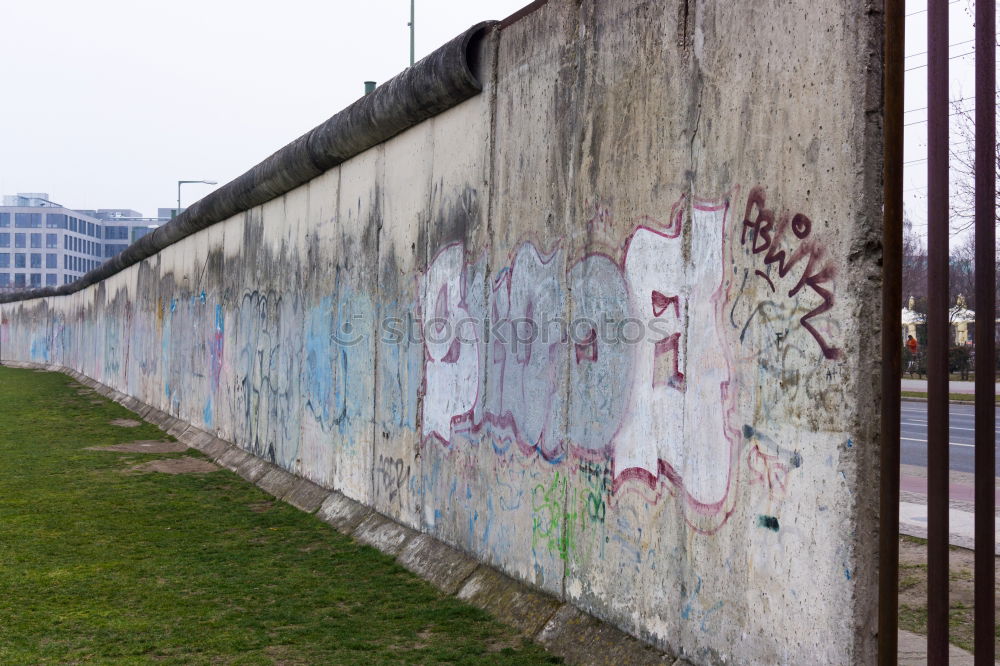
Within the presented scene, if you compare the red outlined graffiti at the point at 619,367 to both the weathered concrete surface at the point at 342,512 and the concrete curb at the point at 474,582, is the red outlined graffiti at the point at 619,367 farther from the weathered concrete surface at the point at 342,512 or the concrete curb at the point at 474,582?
the weathered concrete surface at the point at 342,512

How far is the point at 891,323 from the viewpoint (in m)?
3.55

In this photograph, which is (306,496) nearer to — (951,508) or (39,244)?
(951,508)

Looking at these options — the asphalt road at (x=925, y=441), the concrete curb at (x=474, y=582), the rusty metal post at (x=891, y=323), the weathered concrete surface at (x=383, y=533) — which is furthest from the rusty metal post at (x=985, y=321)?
the asphalt road at (x=925, y=441)

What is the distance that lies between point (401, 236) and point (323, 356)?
2212 mm

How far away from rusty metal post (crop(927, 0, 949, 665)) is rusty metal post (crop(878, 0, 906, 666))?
12 cm

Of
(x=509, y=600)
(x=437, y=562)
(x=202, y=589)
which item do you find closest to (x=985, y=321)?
(x=509, y=600)

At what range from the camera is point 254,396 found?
12203mm

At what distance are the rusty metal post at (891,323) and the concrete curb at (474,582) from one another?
47.8 inches

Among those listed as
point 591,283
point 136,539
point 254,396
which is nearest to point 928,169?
point 591,283

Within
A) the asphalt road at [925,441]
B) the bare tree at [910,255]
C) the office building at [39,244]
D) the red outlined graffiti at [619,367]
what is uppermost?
the office building at [39,244]

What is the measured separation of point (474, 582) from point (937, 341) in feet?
12.0

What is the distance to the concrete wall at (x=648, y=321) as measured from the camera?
3.71 meters

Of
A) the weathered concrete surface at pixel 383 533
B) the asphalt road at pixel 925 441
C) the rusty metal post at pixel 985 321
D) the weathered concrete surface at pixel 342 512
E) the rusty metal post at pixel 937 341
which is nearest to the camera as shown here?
the rusty metal post at pixel 985 321

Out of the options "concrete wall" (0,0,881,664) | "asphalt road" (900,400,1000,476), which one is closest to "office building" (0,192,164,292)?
"asphalt road" (900,400,1000,476)
